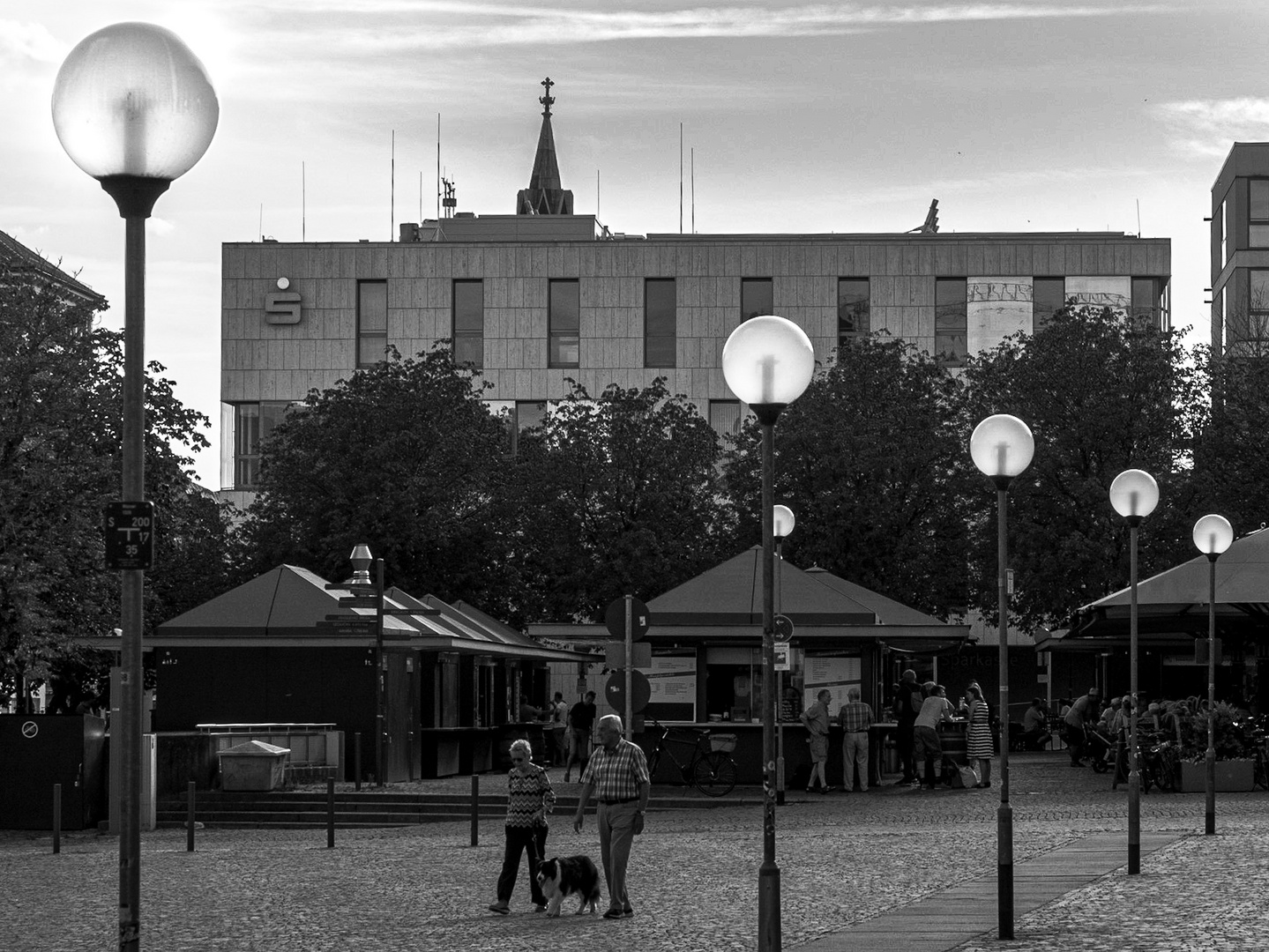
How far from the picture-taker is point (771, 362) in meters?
10.8

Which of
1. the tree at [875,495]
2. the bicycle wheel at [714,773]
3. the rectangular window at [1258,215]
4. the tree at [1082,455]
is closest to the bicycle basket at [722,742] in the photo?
the bicycle wheel at [714,773]

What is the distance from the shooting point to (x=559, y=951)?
13.2 m

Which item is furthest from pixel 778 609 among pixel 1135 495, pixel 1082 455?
pixel 1082 455

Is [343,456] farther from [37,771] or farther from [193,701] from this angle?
[37,771]

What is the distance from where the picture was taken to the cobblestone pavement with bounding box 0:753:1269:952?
13.8 m

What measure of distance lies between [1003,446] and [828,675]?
706 inches

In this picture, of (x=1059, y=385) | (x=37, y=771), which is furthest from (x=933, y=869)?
(x=1059, y=385)

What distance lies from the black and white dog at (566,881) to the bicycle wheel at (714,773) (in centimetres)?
1483

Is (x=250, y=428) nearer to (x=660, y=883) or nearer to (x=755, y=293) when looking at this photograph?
(x=755, y=293)

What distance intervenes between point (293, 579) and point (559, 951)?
73.0 feet

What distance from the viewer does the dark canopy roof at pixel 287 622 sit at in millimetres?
32688

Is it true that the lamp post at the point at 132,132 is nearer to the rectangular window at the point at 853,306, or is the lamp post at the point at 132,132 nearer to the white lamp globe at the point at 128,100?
the white lamp globe at the point at 128,100

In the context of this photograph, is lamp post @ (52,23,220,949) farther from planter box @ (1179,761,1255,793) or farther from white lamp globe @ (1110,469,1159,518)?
planter box @ (1179,761,1255,793)

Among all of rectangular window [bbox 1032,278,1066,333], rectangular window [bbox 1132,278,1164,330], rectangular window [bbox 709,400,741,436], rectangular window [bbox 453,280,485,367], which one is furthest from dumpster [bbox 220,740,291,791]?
rectangular window [bbox 1132,278,1164,330]
